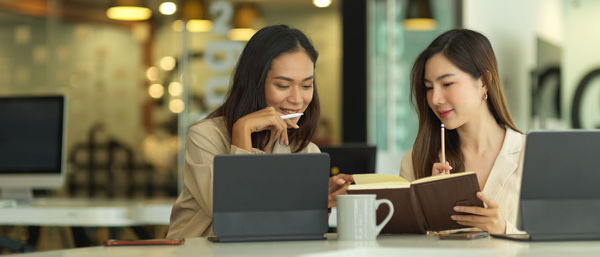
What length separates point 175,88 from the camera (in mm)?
6969

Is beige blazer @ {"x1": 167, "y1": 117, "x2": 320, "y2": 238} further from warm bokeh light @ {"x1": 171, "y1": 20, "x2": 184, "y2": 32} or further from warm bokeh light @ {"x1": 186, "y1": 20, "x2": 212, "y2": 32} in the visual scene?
warm bokeh light @ {"x1": 171, "y1": 20, "x2": 184, "y2": 32}

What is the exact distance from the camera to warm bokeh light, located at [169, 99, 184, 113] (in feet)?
22.6

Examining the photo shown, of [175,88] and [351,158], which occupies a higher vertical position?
[175,88]

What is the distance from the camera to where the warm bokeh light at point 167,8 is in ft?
23.0

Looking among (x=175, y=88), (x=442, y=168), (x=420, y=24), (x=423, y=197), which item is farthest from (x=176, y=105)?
(x=423, y=197)

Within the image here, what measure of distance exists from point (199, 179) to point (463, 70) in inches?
37.1

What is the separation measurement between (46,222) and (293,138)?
5.21 ft

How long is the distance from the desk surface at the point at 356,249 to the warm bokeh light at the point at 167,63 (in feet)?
17.7

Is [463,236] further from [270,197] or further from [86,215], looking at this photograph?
[86,215]

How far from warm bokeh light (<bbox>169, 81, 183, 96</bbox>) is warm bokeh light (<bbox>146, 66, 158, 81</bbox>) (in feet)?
0.87

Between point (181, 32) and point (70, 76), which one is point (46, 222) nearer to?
point (181, 32)

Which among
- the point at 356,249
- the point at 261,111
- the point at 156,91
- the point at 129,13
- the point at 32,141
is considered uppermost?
the point at 129,13

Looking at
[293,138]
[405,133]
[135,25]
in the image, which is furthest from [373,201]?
[135,25]

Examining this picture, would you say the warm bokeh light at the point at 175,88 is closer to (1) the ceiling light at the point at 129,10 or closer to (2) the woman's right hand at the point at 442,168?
(1) the ceiling light at the point at 129,10
